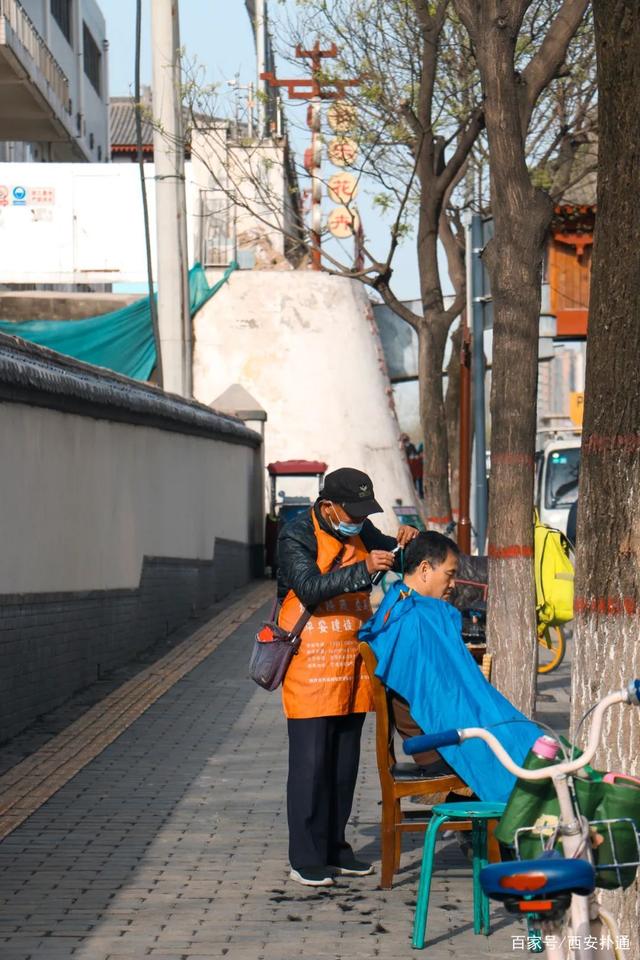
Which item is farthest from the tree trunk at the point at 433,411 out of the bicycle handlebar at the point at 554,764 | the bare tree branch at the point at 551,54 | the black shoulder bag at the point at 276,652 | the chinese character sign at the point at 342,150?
the bicycle handlebar at the point at 554,764

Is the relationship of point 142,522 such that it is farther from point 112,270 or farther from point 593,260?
point 112,270

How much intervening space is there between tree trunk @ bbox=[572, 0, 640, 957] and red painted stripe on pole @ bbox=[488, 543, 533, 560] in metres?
4.47

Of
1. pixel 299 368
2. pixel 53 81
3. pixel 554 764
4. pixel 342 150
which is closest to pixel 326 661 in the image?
pixel 554 764

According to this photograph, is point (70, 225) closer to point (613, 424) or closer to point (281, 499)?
point (281, 499)

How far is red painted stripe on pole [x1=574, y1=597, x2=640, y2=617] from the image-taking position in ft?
15.6

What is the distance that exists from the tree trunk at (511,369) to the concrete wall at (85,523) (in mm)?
2792

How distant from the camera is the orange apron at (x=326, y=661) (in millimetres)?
6594

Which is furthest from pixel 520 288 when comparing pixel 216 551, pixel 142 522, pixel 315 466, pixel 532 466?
pixel 315 466

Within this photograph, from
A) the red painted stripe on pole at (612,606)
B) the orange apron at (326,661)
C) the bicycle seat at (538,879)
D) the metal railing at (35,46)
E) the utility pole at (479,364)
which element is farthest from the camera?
the metal railing at (35,46)

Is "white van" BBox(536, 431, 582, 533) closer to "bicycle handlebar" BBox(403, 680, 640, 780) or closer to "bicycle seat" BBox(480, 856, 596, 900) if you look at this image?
"bicycle handlebar" BBox(403, 680, 640, 780)

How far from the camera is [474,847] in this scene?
19.7 ft

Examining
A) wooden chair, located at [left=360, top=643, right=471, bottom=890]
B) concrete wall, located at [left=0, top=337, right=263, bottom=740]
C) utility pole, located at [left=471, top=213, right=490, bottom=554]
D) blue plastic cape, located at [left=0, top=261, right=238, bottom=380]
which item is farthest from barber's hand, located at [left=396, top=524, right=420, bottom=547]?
blue plastic cape, located at [left=0, top=261, right=238, bottom=380]

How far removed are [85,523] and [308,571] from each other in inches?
229

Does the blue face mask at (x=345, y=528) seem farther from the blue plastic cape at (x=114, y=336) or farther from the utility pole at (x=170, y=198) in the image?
the blue plastic cape at (x=114, y=336)
